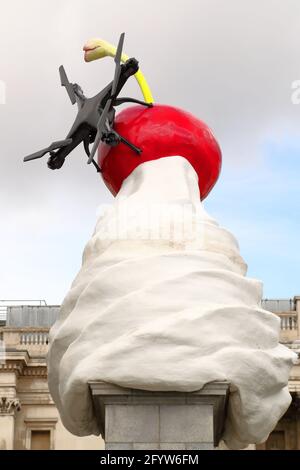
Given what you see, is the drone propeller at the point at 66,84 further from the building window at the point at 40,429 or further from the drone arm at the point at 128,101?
the building window at the point at 40,429

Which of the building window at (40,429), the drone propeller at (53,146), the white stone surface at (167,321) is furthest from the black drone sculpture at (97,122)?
the building window at (40,429)

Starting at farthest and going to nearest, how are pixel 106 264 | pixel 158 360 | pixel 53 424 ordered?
pixel 53 424 → pixel 106 264 → pixel 158 360

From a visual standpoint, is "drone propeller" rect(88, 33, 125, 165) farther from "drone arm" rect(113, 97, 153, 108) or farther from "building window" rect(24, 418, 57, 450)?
"building window" rect(24, 418, 57, 450)

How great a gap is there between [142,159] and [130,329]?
10.6 feet

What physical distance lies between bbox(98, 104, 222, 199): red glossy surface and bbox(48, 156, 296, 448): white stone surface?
0.75 meters

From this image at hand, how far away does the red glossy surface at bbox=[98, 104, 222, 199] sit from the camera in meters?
17.8

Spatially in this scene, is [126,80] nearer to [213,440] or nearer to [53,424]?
[213,440]

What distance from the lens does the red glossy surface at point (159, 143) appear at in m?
17.8

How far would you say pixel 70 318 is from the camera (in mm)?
16250

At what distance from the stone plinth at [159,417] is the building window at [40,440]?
871 inches

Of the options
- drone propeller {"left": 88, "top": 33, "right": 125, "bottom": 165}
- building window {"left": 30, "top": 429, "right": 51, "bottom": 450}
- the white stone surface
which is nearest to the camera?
the white stone surface

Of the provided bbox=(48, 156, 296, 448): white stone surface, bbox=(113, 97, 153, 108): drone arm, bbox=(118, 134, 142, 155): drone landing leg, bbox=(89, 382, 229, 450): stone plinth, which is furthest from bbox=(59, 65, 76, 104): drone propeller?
bbox=(89, 382, 229, 450): stone plinth
